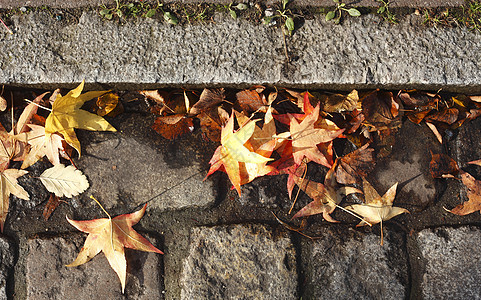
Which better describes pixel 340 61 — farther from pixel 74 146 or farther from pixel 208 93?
pixel 74 146

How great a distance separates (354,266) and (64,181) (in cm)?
142

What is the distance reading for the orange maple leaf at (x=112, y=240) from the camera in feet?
5.45

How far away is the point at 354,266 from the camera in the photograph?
1706 mm

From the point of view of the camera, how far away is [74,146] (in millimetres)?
1679

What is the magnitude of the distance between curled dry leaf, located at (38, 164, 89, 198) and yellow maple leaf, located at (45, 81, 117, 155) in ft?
0.46

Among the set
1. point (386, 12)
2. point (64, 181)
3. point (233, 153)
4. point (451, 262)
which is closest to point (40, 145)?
point (64, 181)

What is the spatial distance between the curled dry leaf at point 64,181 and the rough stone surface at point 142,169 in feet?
0.12

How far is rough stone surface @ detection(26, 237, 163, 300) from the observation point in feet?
5.57

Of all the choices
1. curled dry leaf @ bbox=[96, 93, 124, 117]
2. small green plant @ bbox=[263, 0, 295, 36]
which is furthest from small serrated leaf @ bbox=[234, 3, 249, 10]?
curled dry leaf @ bbox=[96, 93, 124, 117]

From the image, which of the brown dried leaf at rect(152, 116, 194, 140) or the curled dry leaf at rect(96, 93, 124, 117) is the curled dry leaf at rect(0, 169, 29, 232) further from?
the brown dried leaf at rect(152, 116, 194, 140)

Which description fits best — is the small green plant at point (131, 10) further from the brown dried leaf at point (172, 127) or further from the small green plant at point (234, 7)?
the brown dried leaf at point (172, 127)

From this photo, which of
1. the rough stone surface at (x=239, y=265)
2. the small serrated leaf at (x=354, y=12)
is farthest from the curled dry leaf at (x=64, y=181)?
the small serrated leaf at (x=354, y=12)

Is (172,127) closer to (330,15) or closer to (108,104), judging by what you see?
(108,104)

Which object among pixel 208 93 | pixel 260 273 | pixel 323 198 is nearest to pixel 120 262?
pixel 260 273
